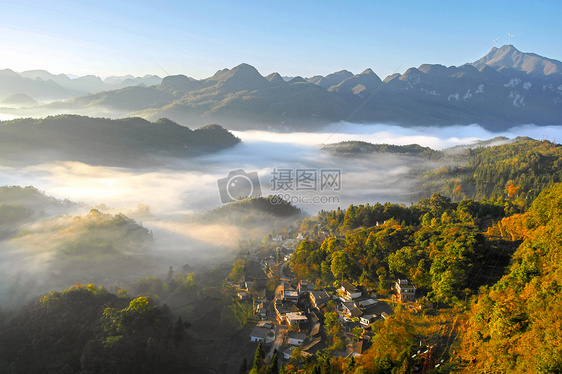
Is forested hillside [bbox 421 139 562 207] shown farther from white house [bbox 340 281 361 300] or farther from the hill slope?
the hill slope

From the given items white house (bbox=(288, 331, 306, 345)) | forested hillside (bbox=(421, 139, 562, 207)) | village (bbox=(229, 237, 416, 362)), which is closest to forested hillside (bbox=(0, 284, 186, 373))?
village (bbox=(229, 237, 416, 362))

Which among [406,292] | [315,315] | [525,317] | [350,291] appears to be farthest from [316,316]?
[525,317]

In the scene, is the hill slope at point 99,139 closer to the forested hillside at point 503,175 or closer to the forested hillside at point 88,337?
the forested hillside at point 88,337

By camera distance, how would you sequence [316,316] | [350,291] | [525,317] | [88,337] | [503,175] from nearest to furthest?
1. [525,317]
2. [88,337]
3. [316,316]
4. [350,291]
5. [503,175]

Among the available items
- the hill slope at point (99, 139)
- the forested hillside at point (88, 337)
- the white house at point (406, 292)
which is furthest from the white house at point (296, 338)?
the hill slope at point (99, 139)

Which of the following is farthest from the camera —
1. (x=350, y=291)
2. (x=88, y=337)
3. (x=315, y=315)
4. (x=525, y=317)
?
(x=350, y=291)

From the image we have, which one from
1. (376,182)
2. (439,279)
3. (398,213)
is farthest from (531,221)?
(376,182)

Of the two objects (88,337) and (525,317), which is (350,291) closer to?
(525,317)

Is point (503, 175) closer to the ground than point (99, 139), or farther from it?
closer to the ground
